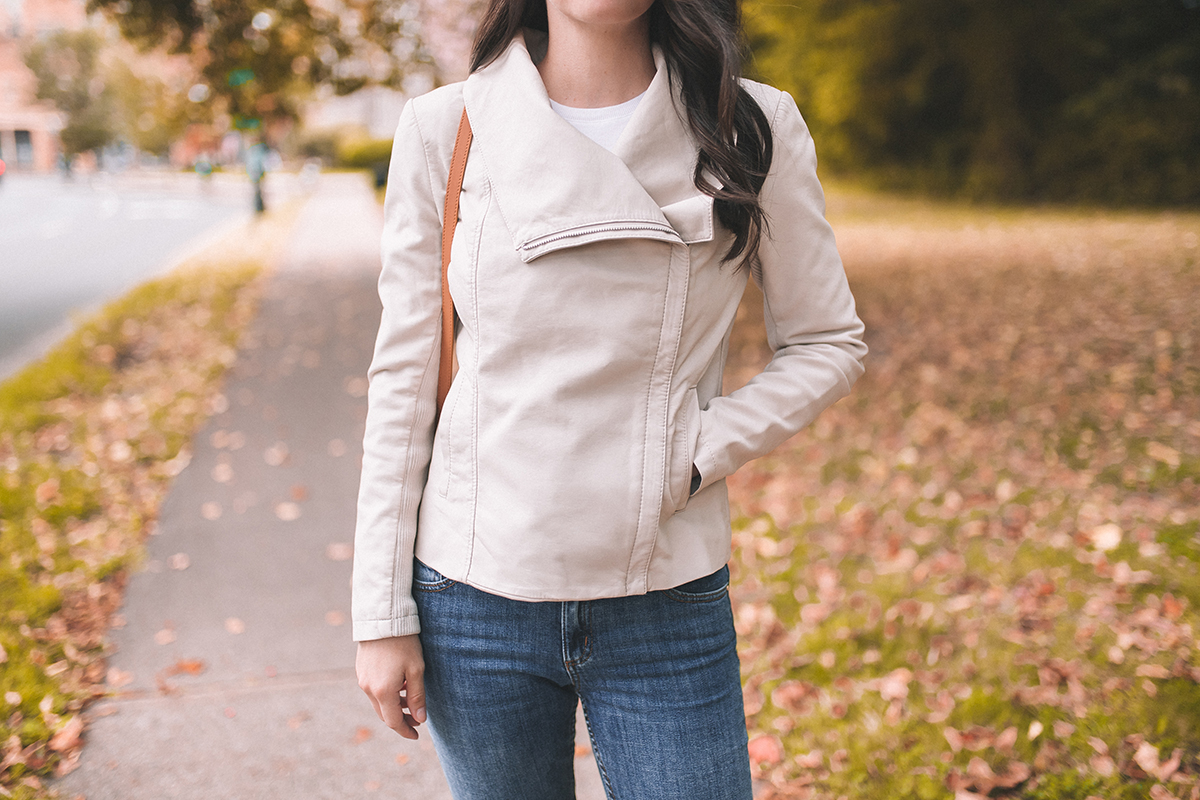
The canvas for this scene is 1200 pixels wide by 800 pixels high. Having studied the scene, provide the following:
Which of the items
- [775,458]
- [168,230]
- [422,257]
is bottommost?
[168,230]

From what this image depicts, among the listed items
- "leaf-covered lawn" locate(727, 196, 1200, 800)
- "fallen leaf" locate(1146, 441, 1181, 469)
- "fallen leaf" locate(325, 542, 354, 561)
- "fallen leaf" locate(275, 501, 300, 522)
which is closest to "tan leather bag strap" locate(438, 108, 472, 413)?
"leaf-covered lawn" locate(727, 196, 1200, 800)

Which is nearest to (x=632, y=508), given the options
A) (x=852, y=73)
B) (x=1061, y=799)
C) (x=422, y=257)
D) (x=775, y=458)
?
(x=422, y=257)

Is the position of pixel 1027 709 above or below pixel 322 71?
below

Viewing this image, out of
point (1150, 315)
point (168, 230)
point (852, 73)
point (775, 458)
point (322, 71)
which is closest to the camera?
point (775, 458)

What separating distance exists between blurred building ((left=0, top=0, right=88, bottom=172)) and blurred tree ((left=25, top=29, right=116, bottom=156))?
1.14 m

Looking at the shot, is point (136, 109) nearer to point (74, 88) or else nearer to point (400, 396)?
point (74, 88)

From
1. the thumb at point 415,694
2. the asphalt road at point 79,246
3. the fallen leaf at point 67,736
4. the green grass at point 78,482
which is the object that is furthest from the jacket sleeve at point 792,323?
the asphalt road at point 79,246

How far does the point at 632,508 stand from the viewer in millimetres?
1272

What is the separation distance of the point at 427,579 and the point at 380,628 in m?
0.10

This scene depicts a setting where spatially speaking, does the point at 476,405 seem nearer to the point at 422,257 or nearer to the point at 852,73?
the point at 422,257

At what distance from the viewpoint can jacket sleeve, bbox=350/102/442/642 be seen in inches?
52.7

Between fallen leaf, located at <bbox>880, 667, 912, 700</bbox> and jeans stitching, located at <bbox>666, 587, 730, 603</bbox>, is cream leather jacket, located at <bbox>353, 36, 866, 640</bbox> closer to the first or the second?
jeans stitching, located at <bbox>666, 587, 730, 603</bbox>

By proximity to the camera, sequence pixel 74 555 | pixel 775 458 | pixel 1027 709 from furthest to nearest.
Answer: pixel 775 458 < pixel 74 555 < pixel 1027 709

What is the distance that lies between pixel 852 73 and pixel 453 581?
24762 millimetres
